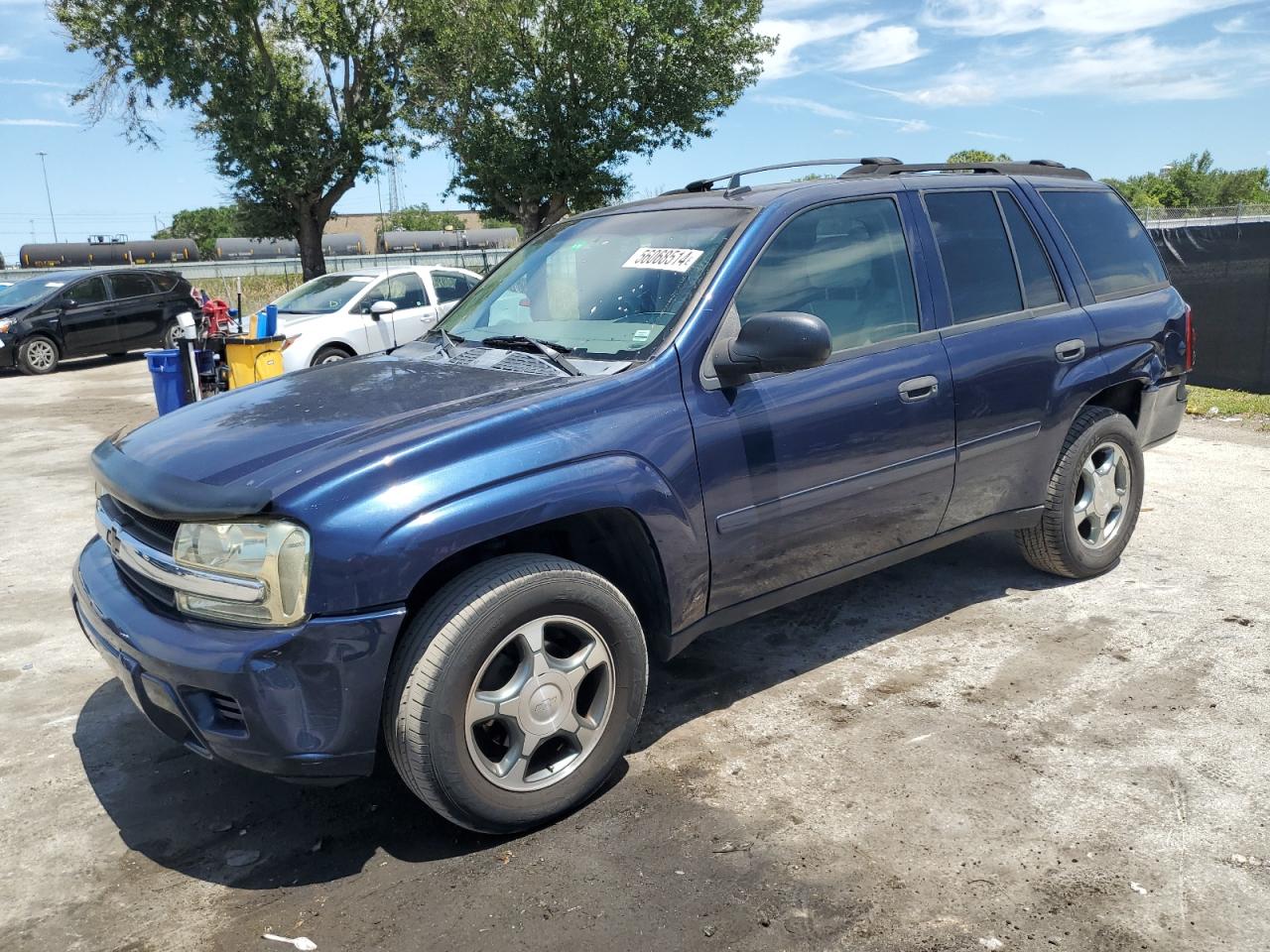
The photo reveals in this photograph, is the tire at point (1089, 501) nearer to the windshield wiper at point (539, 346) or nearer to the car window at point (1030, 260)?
the car window at point (1030, 260)

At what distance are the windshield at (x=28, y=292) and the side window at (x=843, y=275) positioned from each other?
17.0 metres

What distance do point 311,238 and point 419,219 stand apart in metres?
86.9

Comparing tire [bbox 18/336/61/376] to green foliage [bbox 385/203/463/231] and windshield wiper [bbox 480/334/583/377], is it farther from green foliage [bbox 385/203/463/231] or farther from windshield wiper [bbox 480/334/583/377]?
green foliage [bbox 385/203/463/231]

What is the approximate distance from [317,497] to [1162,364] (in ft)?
Result: 14.0

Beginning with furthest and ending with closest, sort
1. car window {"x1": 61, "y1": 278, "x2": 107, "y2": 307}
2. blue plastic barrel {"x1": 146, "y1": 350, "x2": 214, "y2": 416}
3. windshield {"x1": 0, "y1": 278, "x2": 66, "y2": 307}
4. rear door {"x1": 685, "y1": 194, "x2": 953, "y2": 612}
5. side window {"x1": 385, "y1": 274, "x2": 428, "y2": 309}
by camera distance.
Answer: car window {"x1": 61, "y1": 278, "x2": 107, "y2": 307}
windshield {"x1": 0, "y1": 278, "x2": 66, "y2": 307}
side window {"x1": 385, "y1": 274, "x2": 428, "y2": 309}
blue plastic barrel {"x1": 146, "y1": 350, "x2": 214, "y2": 416}
rear door {"x1": 685, "y1": 194, "x2": 953, "y2": 612}

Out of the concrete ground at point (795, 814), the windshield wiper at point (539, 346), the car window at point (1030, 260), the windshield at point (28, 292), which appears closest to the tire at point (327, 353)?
the concrete ground at point (795, 814)

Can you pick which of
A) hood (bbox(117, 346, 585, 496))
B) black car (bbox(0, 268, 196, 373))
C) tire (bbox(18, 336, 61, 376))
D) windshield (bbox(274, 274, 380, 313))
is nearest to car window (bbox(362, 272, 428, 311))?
windshield (bbox(274, 274, 380, 313))

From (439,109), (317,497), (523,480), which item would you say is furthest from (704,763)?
(439,109)

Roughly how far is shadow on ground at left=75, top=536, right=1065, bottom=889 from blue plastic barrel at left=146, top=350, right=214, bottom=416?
514cm

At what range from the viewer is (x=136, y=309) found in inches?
707

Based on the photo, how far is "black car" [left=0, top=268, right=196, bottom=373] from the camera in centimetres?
1673

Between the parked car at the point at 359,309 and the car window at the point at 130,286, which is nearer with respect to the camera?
the parked car at the point at 359,309

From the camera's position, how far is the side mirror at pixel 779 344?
3.23m

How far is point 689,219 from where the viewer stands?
12.8 feet
